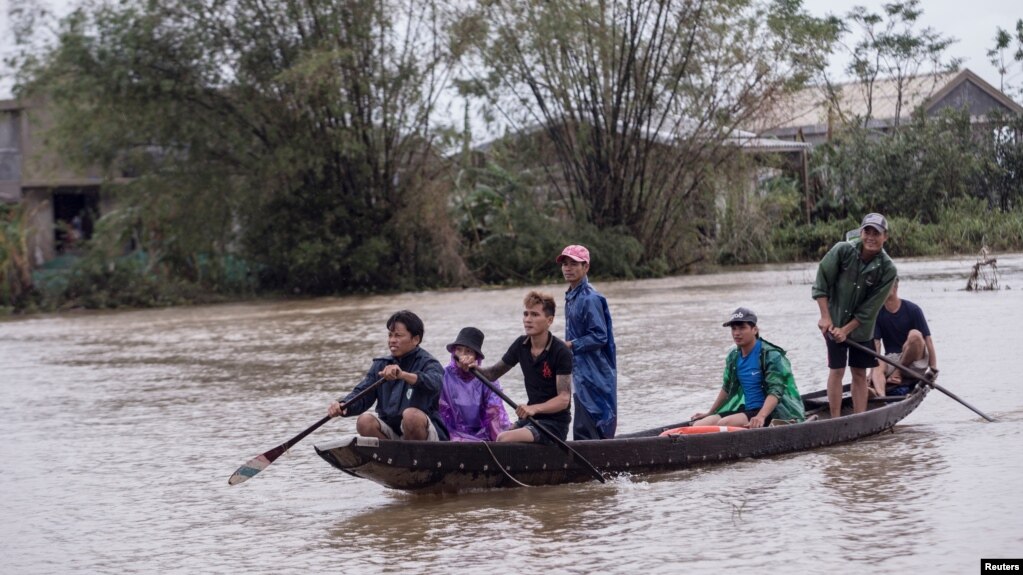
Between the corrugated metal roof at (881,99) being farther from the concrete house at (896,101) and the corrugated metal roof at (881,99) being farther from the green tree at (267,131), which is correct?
the green tree at (267,131)

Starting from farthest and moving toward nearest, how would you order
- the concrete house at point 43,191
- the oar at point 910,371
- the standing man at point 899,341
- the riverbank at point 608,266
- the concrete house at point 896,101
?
the concrete house at point 896,101 < the concrete house at point 43,191 < the riverbank at point 608,266 < the standing man at point 899,341 < the oar at point 910,371

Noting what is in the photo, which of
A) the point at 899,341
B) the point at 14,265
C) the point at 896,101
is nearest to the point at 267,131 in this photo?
the point at 14,265

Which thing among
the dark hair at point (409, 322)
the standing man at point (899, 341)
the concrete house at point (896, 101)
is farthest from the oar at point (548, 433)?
the concrete house at point (896, 101)

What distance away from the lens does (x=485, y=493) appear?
7457mm

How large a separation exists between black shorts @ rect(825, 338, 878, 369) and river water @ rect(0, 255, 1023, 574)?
1.95ft

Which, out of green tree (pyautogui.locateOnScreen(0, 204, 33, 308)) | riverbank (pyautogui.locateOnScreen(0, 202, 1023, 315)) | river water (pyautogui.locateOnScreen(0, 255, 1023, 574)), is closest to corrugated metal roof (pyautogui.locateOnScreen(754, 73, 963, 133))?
riverbank (pyautogui.locateOnScreen(0, 202, 1023, 315))

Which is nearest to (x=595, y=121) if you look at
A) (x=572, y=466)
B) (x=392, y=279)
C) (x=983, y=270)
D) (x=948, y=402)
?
(x=392, y=279)

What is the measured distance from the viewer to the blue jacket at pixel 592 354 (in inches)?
299

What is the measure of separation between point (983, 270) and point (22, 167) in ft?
79.5

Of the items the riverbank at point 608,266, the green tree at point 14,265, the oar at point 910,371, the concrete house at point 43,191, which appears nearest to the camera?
the oar at point 910,371

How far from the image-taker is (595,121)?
25578 millimetres

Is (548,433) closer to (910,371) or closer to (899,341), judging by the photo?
(910,371)

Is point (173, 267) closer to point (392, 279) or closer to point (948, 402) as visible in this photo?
point (392, 279)

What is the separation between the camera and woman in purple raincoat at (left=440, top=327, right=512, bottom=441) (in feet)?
24.8
